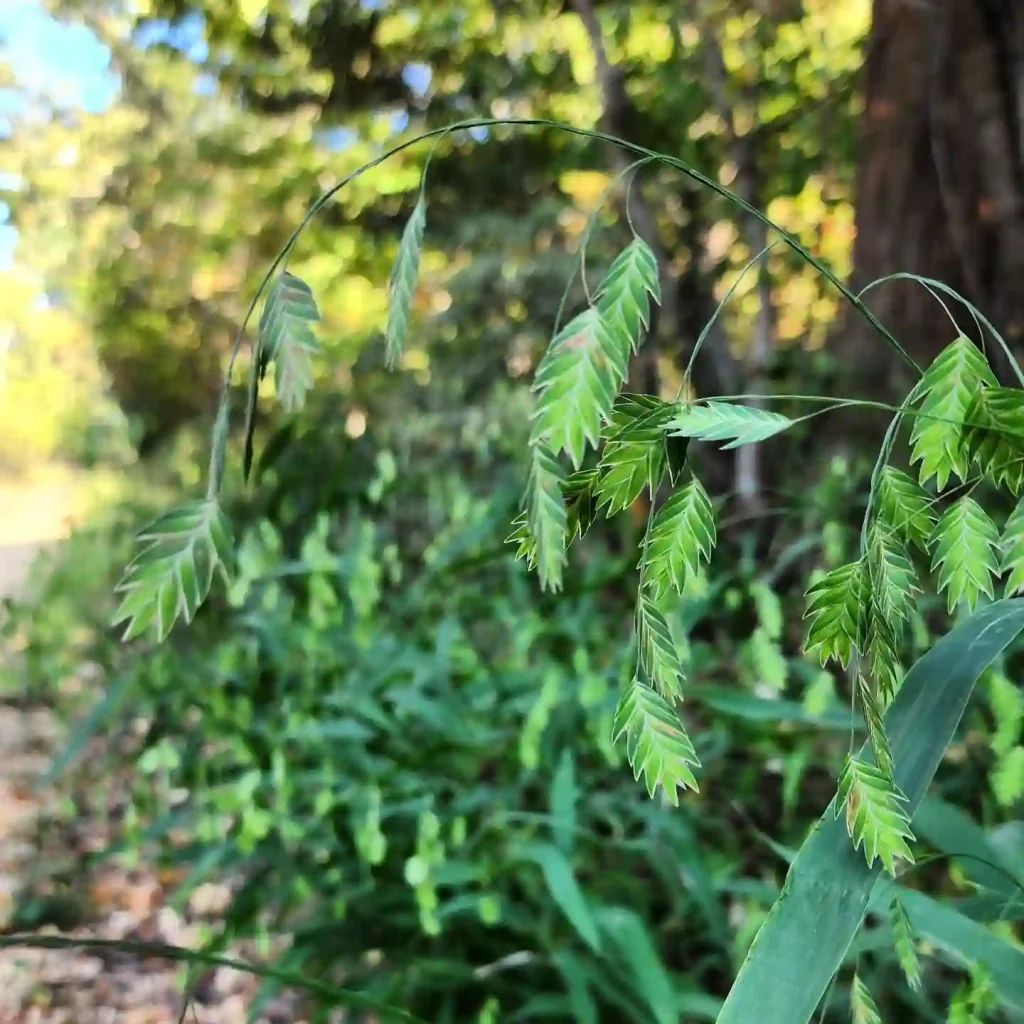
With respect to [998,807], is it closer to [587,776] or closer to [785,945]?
[587,776]

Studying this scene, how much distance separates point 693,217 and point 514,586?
0.92m

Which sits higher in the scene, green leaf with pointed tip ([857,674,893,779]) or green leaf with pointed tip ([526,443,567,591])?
green leaf with pointed tip ([526,443,567,591])

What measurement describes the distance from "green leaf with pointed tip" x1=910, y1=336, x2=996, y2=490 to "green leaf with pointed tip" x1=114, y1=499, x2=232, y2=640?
19 centimetres

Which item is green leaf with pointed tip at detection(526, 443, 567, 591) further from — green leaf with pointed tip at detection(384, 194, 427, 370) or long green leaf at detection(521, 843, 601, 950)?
long green leaf at detection(521, 843, 601, 950)

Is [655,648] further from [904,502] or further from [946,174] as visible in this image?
[946,174]

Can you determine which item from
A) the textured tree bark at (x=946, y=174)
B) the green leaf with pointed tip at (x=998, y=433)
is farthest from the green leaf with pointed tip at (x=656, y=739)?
the textured tree bark at (x=946, y=174)

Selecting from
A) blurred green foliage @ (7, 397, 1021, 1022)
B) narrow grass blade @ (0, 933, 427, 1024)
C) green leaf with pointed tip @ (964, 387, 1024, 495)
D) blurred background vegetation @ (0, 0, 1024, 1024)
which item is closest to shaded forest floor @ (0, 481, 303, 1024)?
blurred background vegetation @ (0, 0, 1024, 1024)

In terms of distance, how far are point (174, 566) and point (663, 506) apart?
0.13 m

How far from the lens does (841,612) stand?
0.76 feet

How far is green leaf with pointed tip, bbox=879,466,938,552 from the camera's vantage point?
246 millimetres

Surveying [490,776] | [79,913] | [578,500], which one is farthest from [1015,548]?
[79,913]

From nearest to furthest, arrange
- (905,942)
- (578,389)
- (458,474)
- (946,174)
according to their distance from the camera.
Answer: (578,389), (905,942), (946,174), (458,474)

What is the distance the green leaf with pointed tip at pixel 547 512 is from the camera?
218mm

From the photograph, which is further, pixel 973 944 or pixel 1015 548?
pixel 973 944
